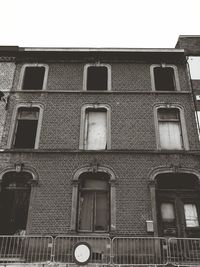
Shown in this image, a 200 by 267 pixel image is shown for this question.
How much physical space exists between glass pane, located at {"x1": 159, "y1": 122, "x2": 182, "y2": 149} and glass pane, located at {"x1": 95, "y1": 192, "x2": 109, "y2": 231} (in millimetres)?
Answer: 3743

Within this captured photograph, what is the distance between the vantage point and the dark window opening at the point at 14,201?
42.7ft

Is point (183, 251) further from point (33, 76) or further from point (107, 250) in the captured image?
point (33, 76)

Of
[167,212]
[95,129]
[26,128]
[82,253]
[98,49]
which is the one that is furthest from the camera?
[98,49]

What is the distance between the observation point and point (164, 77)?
1678 cm

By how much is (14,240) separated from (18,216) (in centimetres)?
143

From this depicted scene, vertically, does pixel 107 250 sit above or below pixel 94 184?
below

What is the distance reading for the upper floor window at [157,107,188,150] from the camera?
14508mm

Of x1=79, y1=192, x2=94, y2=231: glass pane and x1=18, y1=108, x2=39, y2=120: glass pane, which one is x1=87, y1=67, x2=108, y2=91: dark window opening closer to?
x1=18, y1=108, x2=39, y2=120: glass pane

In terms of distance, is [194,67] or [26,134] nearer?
[26,134]

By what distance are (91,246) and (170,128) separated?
6733 mm

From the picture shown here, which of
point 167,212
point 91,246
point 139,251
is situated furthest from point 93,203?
point 167,212

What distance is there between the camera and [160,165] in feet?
45.0

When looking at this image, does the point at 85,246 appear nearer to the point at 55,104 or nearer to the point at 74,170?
the point at 74,170

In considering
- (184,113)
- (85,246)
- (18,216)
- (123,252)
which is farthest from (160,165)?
(18,216)
